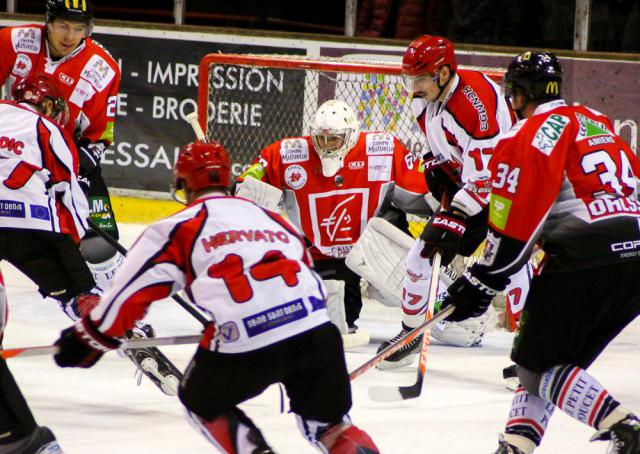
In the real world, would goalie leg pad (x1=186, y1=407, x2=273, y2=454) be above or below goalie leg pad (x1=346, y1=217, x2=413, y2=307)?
above

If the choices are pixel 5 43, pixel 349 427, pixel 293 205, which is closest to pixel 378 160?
pixel 293 205

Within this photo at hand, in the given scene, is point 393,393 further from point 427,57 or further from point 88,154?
point 88,154

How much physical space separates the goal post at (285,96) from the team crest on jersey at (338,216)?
976 millimetres

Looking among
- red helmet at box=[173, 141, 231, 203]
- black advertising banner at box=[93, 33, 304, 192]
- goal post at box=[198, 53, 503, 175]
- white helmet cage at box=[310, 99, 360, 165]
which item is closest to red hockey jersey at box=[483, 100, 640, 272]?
red helmet at box=[173, 141, 231, 203]

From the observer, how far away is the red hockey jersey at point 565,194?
2830mm

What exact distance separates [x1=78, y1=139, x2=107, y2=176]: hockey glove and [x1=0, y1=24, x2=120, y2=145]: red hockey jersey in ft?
0.08

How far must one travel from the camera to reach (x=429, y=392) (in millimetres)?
4152

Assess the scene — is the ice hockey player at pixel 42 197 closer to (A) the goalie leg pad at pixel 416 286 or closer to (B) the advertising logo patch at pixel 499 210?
(A) the goalie leg pad at pixel 416 286

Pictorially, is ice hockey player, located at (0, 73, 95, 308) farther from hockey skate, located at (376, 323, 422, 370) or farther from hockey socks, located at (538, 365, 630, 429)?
hockey socks, located at (538, 365, 630, 429)

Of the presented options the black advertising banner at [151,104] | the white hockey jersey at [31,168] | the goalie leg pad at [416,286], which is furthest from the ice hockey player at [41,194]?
the black advertising banner at [151,104]

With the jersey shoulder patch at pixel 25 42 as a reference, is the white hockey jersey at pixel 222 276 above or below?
below

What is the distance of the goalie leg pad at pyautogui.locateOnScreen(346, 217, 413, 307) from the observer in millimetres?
4867

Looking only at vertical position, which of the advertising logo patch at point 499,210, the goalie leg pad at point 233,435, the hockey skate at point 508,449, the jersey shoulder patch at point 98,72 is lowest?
the hockey skate at point 508,449

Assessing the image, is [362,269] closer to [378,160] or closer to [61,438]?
[378,160]
